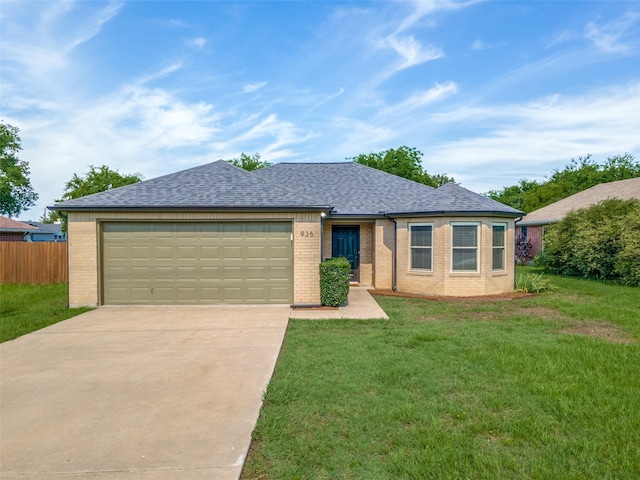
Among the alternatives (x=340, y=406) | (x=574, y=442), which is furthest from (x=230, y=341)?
(x=574, y=442)

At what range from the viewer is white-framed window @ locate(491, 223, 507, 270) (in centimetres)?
1237

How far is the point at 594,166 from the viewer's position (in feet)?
125

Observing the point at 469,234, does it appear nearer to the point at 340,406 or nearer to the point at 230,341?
the point at 230,341

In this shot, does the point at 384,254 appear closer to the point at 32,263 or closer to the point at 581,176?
the point at 32,263

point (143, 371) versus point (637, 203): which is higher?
point (637, 203)

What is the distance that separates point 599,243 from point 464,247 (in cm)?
691

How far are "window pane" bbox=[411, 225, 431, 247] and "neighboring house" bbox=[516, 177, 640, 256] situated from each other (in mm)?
13245

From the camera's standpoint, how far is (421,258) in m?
12.7

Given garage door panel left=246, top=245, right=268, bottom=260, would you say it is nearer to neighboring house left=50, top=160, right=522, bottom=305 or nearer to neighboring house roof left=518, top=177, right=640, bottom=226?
neighboring house left=50, top=160, right=522, bottom=305

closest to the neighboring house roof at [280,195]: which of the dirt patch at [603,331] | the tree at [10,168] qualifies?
the dirt patch at [603,331]

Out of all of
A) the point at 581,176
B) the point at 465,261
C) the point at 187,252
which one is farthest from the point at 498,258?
the point at 581,176

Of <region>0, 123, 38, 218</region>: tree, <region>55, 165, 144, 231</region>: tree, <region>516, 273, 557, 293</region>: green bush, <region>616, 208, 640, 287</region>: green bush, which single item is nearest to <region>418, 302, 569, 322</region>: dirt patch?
<region>516, 273, 557, 293</region>: green bush

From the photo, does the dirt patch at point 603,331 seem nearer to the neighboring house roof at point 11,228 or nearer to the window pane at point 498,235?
the window pane at point 498,235

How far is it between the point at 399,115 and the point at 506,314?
12655mm
